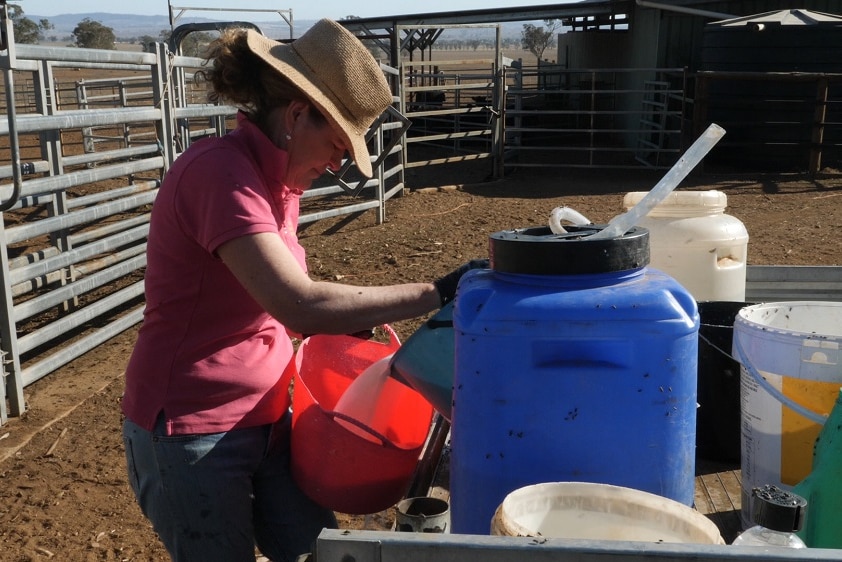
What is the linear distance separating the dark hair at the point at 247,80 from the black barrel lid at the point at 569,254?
0.54m

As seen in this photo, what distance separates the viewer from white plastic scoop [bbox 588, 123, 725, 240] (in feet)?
4.80

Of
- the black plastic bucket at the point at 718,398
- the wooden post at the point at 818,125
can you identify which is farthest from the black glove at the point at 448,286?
the wooden post at the point at 818,125

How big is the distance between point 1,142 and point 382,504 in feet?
55.0

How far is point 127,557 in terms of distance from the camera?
3.18 metres

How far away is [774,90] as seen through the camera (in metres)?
11.2

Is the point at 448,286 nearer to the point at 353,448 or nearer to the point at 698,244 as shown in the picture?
the point at 353,448

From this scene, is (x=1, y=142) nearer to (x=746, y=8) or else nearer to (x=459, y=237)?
(x=459, y=237)

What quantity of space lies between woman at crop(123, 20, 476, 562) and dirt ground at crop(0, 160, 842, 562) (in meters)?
0.36

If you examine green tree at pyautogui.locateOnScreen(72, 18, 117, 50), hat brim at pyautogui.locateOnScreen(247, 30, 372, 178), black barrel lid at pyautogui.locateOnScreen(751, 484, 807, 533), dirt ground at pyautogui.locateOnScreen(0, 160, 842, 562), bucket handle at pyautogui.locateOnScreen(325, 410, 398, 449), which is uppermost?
green tree at pyautogui.locateOnScreen(72, 18, 117, 50)

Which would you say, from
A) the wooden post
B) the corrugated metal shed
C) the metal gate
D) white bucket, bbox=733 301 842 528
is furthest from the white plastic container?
the corrugated metal shed

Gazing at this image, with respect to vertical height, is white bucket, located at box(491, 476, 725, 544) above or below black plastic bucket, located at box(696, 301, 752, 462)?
above

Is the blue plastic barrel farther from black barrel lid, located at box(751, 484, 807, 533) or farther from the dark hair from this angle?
the dark hair

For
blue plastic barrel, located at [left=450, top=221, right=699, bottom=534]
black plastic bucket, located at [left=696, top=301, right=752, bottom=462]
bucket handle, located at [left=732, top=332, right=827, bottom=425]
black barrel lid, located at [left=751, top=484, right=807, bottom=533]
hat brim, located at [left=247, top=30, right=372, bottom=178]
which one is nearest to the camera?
black barrel lid, located at [left=751, top=484, right=807, bottom=533]

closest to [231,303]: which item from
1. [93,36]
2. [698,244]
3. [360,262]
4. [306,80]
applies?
[306,80]
